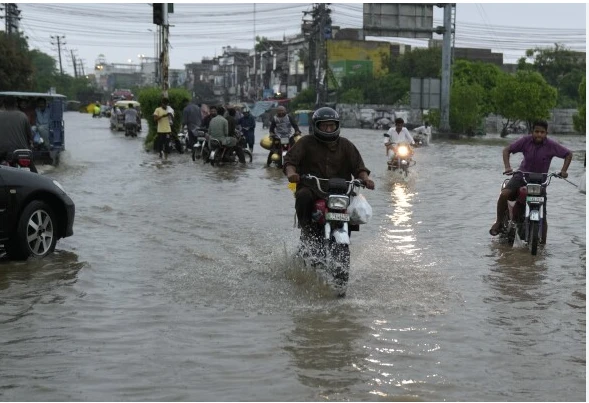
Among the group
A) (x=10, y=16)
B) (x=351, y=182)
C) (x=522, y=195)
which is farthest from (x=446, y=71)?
(x=351, y=182)

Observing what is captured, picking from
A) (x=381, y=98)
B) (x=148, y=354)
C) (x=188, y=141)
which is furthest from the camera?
(x=381, y=98)

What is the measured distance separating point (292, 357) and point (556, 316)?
2502mm

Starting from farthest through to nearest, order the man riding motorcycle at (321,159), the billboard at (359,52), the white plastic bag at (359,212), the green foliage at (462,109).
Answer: the billboard at (359,52) → the green foliage at (462,109) → the man riding motorcycle at (321,159) → the white plastic bag at (359,212)

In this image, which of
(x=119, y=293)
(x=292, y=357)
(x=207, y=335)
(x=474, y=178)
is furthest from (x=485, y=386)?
(x=474, y=178)

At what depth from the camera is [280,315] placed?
7.54 m

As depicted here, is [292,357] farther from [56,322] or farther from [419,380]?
[56,322]

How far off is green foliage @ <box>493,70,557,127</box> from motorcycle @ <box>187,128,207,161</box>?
44361 mm

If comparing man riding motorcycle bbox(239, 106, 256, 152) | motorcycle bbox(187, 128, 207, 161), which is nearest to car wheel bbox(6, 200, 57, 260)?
motorcycle bbox(187, 128, 207, 161)

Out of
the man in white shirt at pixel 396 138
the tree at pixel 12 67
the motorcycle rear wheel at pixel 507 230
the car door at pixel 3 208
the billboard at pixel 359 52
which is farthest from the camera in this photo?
the billboard at pixel 359 52

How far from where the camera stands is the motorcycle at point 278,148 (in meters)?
23.7

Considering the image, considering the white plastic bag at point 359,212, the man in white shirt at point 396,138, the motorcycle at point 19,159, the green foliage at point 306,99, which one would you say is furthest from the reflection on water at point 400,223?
the green foliage at point 306,99

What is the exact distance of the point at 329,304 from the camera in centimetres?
796

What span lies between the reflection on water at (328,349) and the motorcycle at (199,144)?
18677mm

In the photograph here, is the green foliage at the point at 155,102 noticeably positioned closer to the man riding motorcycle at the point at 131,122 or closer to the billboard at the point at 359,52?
the man riding motorcycle at the point at 131,122
